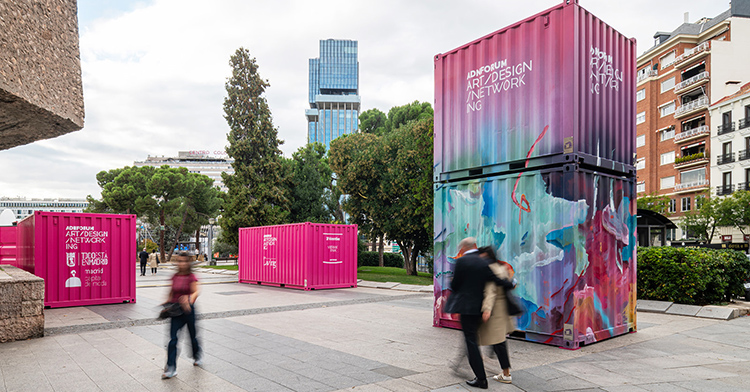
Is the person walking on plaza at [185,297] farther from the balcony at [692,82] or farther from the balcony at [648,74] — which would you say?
the balcony at [648,74]

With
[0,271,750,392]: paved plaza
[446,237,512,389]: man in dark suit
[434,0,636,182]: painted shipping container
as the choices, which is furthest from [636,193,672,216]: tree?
[446,237,512,389]: man in dark suit

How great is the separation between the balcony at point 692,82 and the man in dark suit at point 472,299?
4748cm

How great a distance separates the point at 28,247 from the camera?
41.8ft

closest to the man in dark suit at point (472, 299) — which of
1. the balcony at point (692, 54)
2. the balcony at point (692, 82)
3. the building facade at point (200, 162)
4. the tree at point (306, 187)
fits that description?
the tree at point (306, 187)

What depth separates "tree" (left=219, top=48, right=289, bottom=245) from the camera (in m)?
32.9

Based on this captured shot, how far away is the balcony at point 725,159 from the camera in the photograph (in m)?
39.0

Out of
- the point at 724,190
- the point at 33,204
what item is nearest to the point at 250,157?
the point at 724,190

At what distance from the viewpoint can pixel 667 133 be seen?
4725 cm

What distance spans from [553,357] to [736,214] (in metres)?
35.7

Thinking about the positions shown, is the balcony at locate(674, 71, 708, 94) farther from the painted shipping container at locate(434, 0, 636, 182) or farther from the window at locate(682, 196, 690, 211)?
the painted shipping container at locate(434, 0, 636, 182)

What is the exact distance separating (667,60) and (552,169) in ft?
165

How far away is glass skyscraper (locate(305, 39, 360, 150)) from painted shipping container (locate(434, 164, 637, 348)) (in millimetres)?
154166

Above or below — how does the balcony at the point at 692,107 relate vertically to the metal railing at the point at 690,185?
above

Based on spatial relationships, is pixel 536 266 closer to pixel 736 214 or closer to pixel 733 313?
pixel 733 313
